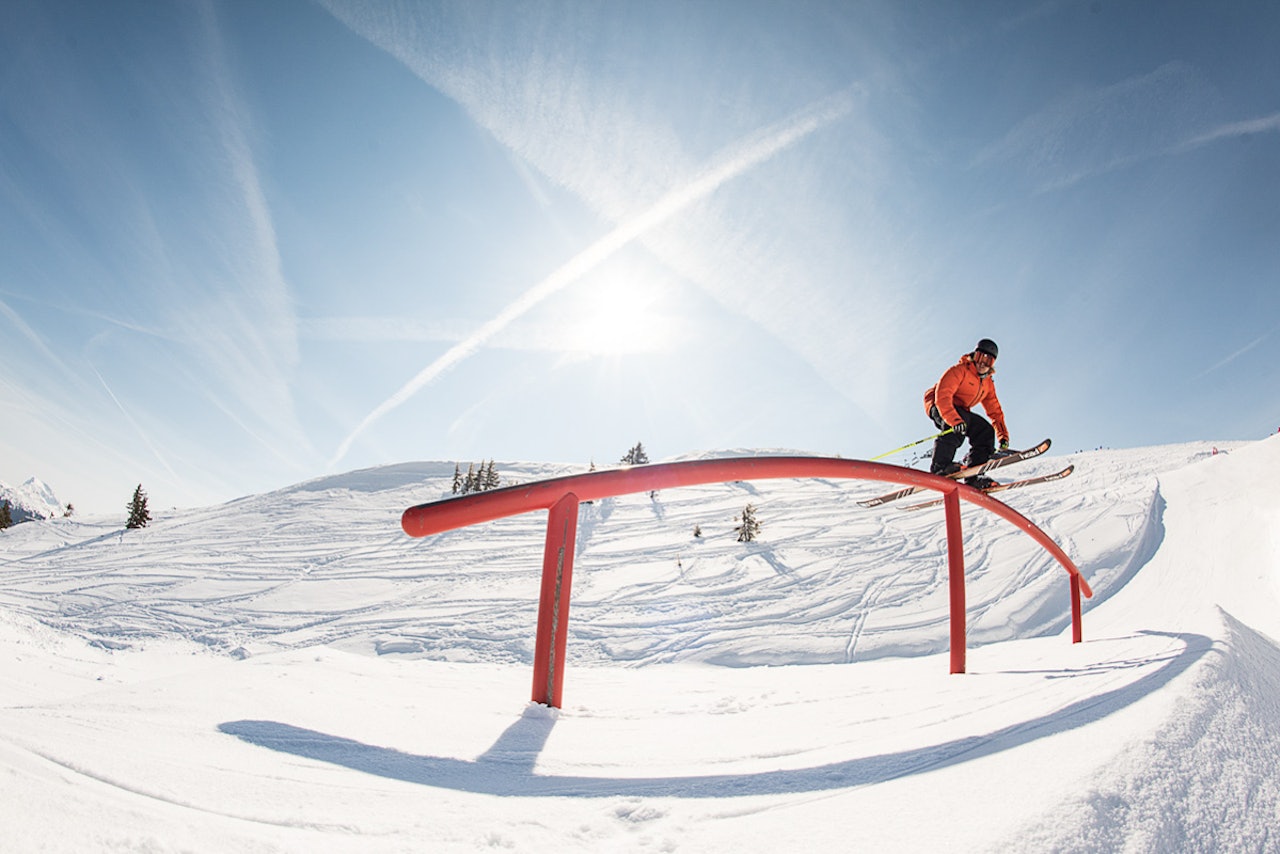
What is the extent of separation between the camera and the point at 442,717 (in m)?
2.51

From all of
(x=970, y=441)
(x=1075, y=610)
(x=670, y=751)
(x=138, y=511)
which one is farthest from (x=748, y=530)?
(x=138, y=511)

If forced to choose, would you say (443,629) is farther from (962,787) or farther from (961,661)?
(962,787)

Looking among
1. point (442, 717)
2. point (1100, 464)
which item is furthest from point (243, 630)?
point (1100, 464)

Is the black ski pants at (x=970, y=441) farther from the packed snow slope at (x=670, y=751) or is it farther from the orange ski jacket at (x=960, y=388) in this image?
the packed snow slope at (x=670, y=751)

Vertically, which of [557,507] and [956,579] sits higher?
[557,507]

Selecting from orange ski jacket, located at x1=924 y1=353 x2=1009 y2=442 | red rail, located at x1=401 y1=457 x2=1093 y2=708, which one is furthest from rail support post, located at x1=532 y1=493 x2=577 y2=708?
orange ski jacket, located at x1=924 y1=353 x2=1009 y2=442

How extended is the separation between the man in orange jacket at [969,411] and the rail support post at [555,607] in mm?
5208

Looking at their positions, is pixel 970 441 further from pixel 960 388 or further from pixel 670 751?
pixel 670 751

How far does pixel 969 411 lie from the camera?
257 inches

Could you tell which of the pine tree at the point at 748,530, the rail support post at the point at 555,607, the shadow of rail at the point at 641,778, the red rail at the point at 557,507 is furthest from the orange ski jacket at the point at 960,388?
the pine tree at the point at 748,530

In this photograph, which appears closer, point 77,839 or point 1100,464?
point 77,839

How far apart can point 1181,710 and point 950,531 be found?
3.88 meters

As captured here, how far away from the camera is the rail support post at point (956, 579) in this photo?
4.50 metres

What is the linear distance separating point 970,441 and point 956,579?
2.36m
